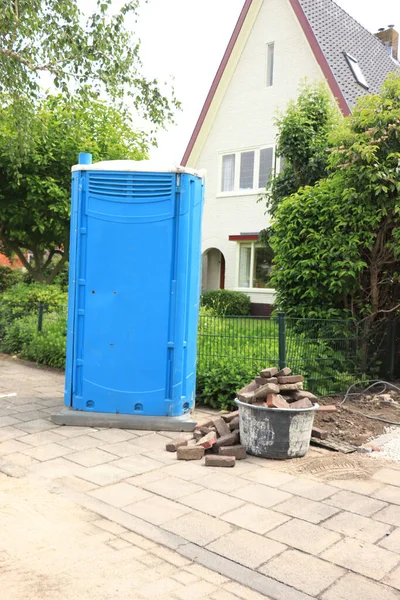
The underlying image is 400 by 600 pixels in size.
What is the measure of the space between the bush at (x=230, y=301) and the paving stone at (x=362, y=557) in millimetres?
14189

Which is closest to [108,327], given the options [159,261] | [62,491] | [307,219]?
[159,261]

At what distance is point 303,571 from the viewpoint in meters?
3.18

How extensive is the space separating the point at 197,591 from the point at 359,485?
6.95 ft

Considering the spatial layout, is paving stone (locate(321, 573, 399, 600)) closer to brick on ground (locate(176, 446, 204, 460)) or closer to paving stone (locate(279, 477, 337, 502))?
paving stone (locate(279, 477, 337, 502))

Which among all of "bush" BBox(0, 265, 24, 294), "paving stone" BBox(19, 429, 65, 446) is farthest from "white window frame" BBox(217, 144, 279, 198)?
"paving stone" BBox(19, 429, 65, 446)

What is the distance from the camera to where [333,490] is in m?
4.48

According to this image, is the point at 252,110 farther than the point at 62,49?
Yes

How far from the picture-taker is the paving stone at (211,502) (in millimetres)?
4025

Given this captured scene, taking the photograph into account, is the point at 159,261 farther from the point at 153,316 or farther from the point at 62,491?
the point at 62,491

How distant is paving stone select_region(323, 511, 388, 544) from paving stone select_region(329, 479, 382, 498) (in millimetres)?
516

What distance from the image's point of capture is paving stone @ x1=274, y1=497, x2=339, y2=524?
393cm

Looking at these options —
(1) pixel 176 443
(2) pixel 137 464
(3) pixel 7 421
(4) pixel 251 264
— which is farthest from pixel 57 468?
(4) pixel 251 264

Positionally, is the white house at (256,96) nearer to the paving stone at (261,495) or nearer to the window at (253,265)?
the window at (253,265)

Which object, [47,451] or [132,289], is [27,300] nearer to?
[132,289]
